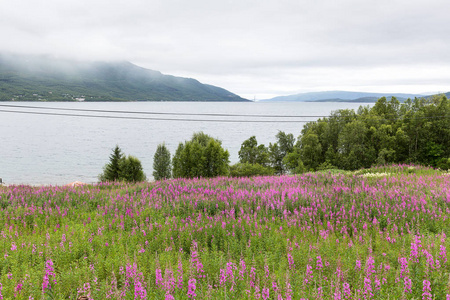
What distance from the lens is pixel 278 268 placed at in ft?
16.7

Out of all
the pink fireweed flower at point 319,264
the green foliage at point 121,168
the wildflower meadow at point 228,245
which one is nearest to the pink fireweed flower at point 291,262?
the wildflower meadow at point 228,245

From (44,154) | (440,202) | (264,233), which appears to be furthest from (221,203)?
(44,154)

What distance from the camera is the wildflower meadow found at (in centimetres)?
412

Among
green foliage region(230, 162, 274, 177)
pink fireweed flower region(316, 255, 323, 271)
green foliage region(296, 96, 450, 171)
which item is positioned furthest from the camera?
green foliage region(230, 162, 274, 177)

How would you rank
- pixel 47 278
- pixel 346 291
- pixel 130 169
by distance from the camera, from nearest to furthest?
1. pixel 346 291
2. pixel 47 278
3. pixel 130 169

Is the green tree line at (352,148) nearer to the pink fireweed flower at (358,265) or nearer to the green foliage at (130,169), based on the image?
the green foliage at (130,169)

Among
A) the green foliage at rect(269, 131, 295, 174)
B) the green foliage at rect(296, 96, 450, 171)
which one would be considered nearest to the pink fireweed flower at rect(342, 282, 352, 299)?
the green foliage at rect(296, 96, 450, 171)

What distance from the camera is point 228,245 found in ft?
19.3

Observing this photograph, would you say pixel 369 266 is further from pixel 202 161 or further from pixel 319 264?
pixel 202 161

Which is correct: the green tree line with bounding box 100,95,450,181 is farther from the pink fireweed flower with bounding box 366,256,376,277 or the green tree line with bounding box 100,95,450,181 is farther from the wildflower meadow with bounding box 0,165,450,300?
the pink fireweed flower with bounding box 366,256,376,277

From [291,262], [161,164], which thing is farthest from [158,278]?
[161,164]

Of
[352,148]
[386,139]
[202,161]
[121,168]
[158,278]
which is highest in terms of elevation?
[158,278]

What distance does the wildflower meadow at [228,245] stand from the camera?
412 centimetres

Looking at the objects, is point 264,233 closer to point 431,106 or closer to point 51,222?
point 51,222
